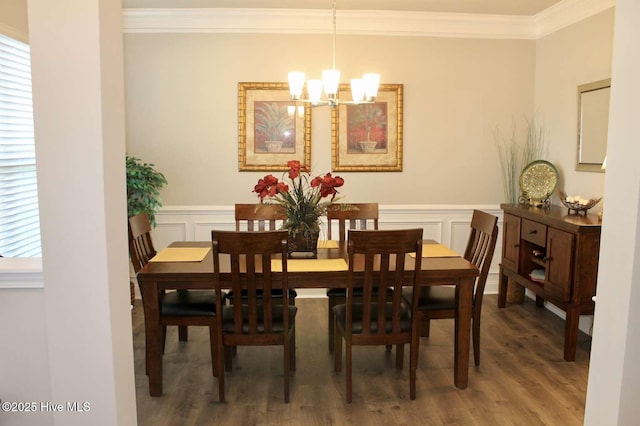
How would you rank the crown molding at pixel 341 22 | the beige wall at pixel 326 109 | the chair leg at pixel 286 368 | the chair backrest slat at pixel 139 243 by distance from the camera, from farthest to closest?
the beige wall at pixel 326 109
the crown molding at pixel 341 22
the chair backrest slat at pixel 139 243
the chair leg at pixel 286 368

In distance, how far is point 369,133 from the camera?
4.84 m

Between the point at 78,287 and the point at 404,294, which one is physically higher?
the point at 78,287

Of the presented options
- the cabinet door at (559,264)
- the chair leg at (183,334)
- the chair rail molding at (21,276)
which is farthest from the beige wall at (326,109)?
the chair rail molding at (21,276)

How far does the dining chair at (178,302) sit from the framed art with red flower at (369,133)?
202 cm

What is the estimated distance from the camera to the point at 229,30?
469 cm

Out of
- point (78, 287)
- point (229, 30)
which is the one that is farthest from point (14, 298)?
point (229, 30)

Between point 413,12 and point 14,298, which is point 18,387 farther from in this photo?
point 413,12

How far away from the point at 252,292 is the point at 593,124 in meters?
2.97

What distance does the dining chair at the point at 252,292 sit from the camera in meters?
2.67

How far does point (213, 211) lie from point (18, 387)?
2996 mm

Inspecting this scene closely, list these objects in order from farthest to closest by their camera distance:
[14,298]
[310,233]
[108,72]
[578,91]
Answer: [578,91], [310,233], [14,298], [108,72]

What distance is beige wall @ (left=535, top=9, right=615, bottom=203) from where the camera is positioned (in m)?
3.96

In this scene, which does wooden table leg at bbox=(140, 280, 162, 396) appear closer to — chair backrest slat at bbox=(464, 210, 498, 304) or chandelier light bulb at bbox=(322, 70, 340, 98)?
chandelier light bulb at bbox=(322, 70, 340, 98)

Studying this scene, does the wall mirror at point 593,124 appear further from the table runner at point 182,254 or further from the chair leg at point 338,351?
the table runner at point 182,254
